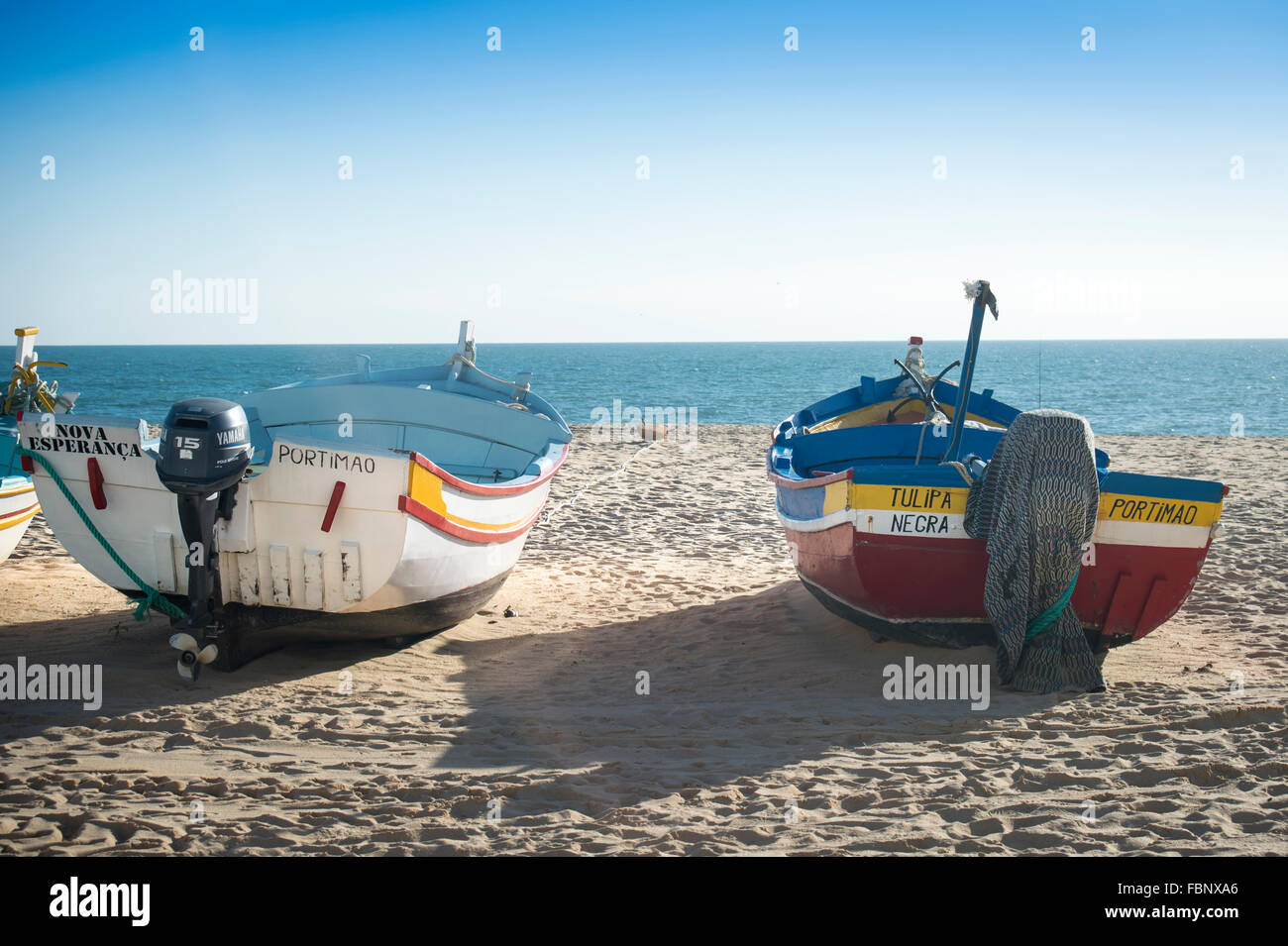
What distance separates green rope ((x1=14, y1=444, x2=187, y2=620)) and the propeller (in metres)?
0.28

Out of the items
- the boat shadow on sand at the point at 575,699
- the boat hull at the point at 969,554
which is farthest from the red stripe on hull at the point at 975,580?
the boat shadow on sand at the point at 575,699

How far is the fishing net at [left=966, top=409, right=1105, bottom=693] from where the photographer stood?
5262 mm

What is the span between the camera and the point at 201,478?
208 inches

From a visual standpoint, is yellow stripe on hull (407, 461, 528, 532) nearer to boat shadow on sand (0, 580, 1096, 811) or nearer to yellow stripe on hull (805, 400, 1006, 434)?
boat shadow on sand (0, 580, 1096, 811)

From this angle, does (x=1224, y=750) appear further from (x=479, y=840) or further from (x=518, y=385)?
(x=518, y=385)

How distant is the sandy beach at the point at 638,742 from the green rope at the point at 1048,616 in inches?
16.1

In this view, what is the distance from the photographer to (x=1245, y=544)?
8977 millimetres

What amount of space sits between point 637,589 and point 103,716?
14.3 ft

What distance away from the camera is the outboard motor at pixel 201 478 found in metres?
5.27

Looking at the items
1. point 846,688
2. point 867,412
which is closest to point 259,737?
point 846,688

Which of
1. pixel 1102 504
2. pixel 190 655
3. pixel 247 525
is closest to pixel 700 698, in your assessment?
pixel 1102 504

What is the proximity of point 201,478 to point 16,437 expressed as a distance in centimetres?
436

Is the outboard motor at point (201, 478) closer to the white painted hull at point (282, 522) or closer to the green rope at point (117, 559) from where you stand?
the white painted hull at point (282, 522)
